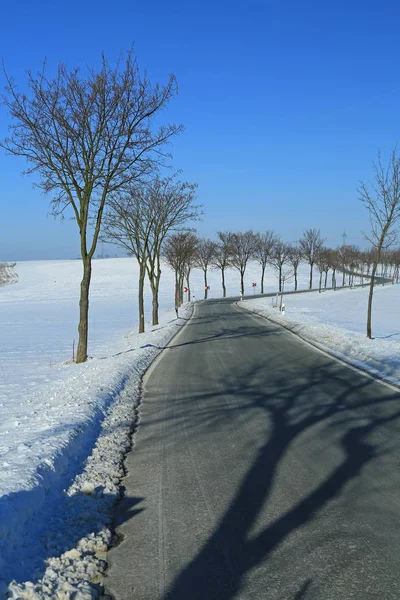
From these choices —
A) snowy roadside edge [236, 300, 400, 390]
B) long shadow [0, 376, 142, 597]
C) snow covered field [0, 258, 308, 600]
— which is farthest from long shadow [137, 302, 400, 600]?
long shadow [0, 376, 142, 597]

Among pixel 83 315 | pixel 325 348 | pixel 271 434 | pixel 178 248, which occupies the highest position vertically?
pixel 178 248

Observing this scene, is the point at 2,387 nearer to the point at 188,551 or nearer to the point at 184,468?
the point at 184,468

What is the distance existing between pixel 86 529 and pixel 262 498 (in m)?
1.69

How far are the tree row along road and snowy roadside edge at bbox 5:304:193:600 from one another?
140 millimetres

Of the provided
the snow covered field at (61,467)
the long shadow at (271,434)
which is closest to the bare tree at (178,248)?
the snow covered field at (61,467)

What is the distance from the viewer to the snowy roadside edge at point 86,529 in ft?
11.7

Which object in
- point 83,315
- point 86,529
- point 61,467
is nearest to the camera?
point 86,529

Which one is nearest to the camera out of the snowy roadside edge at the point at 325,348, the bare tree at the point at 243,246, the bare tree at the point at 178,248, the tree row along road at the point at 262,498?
the tree row along road at the point at 262,498

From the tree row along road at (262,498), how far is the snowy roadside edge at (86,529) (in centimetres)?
14

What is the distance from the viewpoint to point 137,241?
30609 mm

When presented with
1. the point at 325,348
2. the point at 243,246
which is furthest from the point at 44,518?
the point at 243,246

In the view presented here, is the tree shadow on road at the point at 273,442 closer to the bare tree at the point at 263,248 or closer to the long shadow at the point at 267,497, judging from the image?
the long shadow at the point at 267,497

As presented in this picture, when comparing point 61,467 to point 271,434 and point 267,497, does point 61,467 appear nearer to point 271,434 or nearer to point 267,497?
point 267,497

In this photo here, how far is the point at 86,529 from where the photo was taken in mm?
4535
